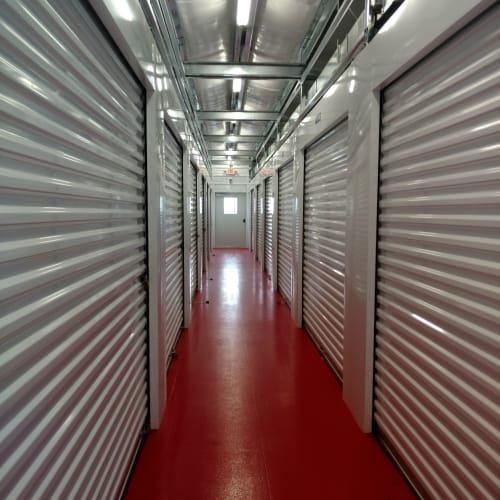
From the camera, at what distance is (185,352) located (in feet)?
14.1

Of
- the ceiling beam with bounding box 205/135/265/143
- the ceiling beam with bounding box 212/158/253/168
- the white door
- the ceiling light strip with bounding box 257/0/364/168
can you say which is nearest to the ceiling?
the ceiling light strip with bounding box 257/0/364/168

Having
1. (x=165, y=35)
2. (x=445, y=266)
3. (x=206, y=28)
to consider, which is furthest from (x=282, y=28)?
(x=445, y=266)

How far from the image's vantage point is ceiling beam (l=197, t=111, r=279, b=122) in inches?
260

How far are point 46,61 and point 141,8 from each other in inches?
53.3

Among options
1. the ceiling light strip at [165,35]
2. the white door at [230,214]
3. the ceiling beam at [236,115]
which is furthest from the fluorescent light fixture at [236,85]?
the white door at [230,214]

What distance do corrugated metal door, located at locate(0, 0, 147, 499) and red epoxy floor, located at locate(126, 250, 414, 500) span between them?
1.40 feet

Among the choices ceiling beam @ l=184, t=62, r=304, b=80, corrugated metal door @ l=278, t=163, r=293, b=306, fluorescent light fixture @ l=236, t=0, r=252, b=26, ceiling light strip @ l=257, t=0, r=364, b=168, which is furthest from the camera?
corrugated metal door @ l=278, t=163, r=293, b=306

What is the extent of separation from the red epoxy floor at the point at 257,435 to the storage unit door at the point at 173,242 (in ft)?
1.23

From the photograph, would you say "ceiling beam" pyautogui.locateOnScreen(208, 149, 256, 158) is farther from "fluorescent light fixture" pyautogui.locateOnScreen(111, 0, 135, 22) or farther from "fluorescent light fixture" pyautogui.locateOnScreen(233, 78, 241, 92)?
"fluorescent light fixture" pyautogui.locateOnScreen(111, 0, 135, 22)

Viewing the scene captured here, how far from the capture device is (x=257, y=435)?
2727 millimetres

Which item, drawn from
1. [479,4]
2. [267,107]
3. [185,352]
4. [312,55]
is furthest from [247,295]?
[479,4]

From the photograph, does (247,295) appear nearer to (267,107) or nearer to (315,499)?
(267,107)

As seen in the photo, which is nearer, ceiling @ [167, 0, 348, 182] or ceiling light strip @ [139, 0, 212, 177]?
ceiling light strip @ [139, 0, 212, 177]

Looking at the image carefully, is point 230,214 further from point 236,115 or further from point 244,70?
point 244,70
